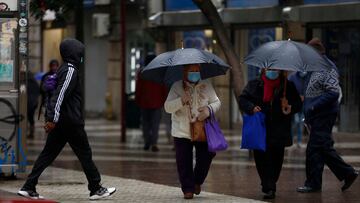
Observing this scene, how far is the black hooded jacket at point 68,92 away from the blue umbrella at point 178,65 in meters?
0.93

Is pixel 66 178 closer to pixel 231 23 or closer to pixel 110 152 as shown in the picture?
pixel 110 152

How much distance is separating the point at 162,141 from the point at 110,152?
2.98 metres

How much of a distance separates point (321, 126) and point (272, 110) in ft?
3.07

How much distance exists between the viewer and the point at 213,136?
11.7m

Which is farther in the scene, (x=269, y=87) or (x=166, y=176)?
(x=166, y=176)

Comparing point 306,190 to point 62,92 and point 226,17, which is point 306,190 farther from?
point 226,17

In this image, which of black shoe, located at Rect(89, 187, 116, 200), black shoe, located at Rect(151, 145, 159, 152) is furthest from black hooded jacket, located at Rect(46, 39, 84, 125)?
black shoe, located at Rect(151, 145, 159, 152)


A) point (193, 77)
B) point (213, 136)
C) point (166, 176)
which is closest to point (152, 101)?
point (166, 176)

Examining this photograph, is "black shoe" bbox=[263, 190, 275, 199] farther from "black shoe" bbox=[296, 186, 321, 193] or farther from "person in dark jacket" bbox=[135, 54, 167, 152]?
"person in dark jacket" bbox=[135, 54, 167, 152]

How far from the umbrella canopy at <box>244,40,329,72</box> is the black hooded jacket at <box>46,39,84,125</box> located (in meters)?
1.96

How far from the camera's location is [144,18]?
28094 mm

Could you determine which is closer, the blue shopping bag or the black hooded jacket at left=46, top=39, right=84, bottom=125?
the black hooded jacket at left=46, top=39, right=84, bottom=125

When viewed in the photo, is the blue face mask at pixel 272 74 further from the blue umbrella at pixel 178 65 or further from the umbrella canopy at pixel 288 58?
the blue umbrella at pixel 178 65

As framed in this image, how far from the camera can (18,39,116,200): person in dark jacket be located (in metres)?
11.6
